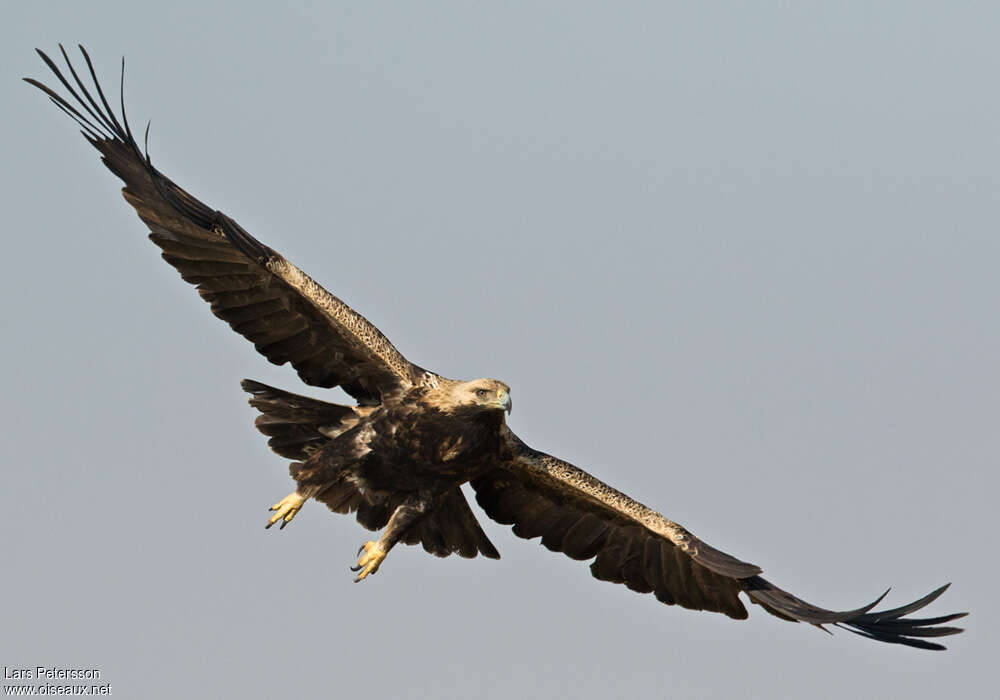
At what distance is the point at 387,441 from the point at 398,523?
0.92 m

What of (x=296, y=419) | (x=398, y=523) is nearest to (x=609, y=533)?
(x=398, y=523)

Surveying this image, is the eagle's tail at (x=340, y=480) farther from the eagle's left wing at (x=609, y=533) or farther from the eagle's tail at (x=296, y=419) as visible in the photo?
the eagle's left wing at (x=609, y=533)

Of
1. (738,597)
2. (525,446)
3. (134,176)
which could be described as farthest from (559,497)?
(134,176)

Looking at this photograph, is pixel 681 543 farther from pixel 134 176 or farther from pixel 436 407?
pixel 134 176

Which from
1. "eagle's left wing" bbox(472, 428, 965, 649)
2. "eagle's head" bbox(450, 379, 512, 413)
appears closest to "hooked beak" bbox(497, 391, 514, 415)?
"eagle's head" bbox(450, 379, 512, 413)

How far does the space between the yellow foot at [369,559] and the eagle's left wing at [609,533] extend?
1.63 metres

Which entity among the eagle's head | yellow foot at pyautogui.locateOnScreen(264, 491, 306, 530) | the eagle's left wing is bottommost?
yellow foot at pyautogui.locateOnScreen(264, 491, 306, 530)

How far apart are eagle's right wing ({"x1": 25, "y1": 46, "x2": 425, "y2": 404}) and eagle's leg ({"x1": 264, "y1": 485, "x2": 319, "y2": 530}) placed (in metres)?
1.18

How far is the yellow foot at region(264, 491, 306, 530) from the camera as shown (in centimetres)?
1700

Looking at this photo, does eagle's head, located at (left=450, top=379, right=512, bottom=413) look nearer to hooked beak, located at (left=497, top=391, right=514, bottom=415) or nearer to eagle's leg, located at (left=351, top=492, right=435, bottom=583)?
hooked beak, located at (left=497, top=391, right=514, bottom=415)

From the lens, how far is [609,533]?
18.8 metres

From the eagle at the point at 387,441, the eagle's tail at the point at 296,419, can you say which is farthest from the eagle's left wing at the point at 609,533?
the eagle's tail at the point at 296,419

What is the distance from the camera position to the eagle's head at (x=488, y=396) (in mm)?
16984

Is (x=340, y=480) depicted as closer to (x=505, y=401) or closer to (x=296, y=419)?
(x=296, y=419)
